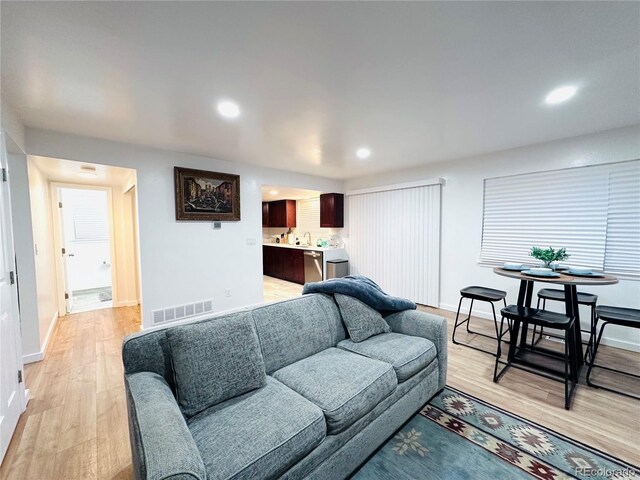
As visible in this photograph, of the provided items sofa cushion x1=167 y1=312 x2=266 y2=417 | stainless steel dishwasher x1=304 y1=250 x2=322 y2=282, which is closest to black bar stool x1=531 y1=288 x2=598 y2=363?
sofa cushion x1=167 y1=312 x2=266 y2=417

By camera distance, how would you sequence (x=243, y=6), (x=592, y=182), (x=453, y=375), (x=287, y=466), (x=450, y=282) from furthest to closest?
(x=450, y=282) → (x=592, y=182) → (x=453, y=375) → (x=243, y=6) → (x=287, y=466)

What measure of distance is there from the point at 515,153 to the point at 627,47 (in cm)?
216

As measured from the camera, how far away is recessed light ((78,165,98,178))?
3.32 meters

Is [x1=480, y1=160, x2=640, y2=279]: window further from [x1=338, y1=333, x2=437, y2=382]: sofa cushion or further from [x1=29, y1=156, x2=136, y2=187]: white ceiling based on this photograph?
[x1=29, y1=156, x2=136, y2=187]: white ceiling

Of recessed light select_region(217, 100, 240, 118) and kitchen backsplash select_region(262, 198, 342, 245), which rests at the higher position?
recessed light select_region(217, 100, 240, 118)

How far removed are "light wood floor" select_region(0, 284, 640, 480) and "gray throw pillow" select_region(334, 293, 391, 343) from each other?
35.9 inches

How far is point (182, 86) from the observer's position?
6.45ft

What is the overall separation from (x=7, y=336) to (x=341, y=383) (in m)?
2.22

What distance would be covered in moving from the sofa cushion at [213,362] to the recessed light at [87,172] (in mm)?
3082

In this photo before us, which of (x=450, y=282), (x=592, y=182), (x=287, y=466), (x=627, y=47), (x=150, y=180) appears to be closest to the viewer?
(x=287, y=466)

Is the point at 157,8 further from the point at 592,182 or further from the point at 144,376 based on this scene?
the point at 592,182

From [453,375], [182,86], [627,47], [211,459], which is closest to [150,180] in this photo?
[182,86]

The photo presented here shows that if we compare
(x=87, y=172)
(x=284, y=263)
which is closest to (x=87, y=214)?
(x=87, y=172)

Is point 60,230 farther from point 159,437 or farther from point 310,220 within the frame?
point 159,437
